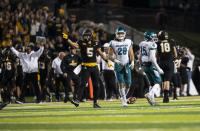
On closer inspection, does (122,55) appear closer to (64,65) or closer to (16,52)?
Result: (64,65)

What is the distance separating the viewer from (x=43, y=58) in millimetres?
23766

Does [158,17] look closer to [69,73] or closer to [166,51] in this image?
[69,73]

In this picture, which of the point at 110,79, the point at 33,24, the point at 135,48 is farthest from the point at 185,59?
the point at 33,24

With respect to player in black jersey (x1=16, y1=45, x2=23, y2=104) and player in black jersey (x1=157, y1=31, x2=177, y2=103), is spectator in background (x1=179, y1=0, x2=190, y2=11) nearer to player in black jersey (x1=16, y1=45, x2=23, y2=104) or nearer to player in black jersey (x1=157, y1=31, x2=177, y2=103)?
player in black jersey (x1=16, y1=45, x2=23, y2=104)

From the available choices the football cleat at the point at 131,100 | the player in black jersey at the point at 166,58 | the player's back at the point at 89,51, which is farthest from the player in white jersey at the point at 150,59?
the player's back at the point at 89,51

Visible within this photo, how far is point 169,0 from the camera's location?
44.4m

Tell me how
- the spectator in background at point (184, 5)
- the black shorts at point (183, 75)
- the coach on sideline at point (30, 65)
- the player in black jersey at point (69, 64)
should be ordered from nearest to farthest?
the player in black jersey at point (69, 64), the coach on sideline at point (30, 65), the black shorts at point (183, 75), the spectator in background at point (184, 5)

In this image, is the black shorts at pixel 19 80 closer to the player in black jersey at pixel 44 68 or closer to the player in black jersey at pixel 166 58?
the player in black jersey at pixel 44 68

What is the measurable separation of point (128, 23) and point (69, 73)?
36.6ft

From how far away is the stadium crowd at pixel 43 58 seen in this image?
21691 mm

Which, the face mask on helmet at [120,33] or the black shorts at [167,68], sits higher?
the face mask on helmet at [120,33]

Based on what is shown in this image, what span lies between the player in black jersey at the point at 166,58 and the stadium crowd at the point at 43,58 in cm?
142

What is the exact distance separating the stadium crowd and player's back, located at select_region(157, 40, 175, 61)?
1729 mm

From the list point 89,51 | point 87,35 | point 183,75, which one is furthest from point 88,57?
point 183,75
